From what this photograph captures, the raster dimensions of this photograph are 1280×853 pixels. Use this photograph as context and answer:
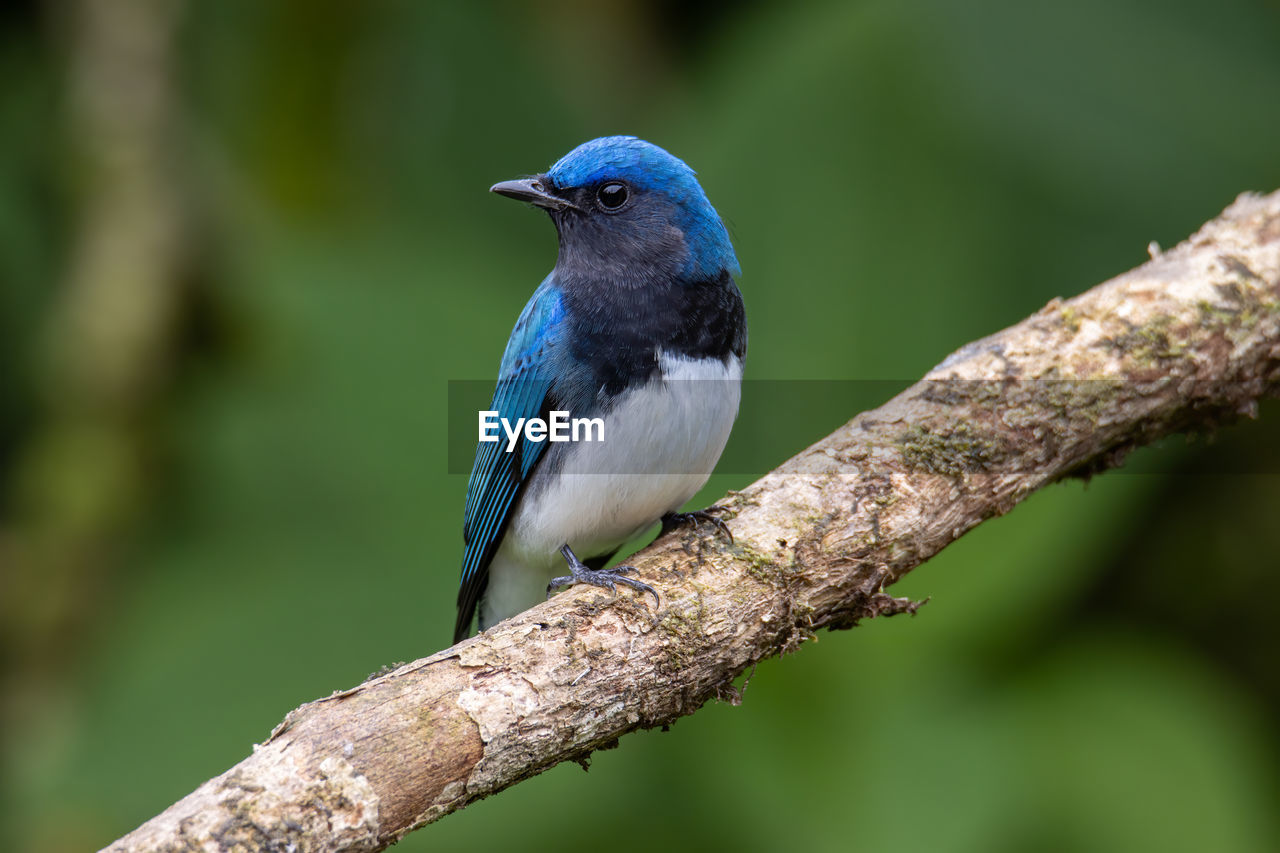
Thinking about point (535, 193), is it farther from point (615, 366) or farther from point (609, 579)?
point (609, 579)

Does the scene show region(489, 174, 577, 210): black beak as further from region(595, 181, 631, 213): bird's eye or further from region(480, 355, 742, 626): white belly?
region(480, 355, 742, 626): white belly

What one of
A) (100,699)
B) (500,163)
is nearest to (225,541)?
(100,699)

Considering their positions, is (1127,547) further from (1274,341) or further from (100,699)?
(100,699)

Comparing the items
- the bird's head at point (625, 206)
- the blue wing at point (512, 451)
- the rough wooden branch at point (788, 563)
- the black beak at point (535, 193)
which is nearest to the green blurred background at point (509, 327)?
the rough wooden branch at point (788, 563)

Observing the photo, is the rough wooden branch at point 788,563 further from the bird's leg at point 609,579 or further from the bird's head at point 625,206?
the bird's head at point 625,206

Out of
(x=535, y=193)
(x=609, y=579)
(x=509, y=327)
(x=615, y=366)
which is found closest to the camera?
(x=609, y=579)

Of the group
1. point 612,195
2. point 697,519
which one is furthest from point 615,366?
point 612,195

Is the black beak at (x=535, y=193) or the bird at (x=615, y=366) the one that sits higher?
the black beak at (x=535, y=193)

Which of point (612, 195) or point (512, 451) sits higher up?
point (612, 195)

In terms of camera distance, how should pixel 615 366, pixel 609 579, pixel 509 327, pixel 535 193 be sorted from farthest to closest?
pixel 509 327, pixel 535 193, pixel 615 366, pixel 609 579
